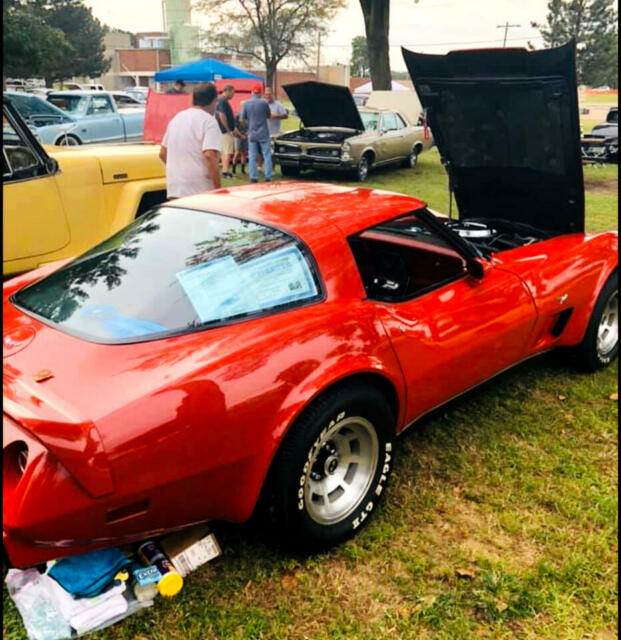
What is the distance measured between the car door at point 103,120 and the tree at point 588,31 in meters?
46.2

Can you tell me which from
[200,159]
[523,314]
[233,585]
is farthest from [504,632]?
[200,159]

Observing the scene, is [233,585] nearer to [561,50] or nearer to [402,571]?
[402,571]

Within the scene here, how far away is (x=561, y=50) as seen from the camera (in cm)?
348

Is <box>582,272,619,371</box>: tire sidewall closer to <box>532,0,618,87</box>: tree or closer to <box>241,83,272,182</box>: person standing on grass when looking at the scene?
<box>241,83,272,182</box>: person standing on grass

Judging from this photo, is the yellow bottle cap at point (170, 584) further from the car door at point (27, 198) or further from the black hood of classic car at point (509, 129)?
the black hood of classic car at point (509, 129)

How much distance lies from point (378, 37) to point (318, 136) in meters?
6.17

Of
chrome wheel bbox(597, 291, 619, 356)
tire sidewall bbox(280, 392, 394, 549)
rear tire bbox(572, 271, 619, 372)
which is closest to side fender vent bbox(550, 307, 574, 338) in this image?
rear tire bbox(572, 271, 619, 372)

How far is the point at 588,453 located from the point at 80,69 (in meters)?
52.6

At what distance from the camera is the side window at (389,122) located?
13.4 metres

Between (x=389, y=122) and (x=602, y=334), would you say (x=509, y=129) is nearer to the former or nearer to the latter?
(x=602, y=334)

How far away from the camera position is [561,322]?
375cm

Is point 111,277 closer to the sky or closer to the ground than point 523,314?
closer to the sky

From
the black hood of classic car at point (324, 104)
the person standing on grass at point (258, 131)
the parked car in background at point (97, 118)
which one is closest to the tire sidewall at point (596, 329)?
the person standing on grass at point (258, 131)

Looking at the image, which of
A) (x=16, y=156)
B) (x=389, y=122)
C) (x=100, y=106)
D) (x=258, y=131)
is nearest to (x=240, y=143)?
(x=258, y=131)
